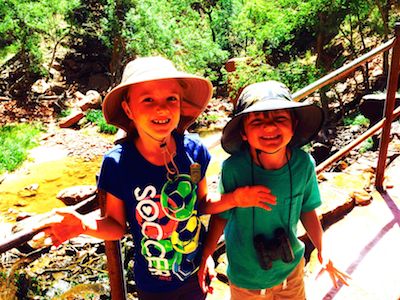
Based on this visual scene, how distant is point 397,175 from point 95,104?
11.8 meters

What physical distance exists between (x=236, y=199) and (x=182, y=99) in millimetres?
417

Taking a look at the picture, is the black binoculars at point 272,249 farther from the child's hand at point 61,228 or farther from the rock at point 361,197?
the rock at point 361,197

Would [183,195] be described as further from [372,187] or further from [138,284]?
[372,187]

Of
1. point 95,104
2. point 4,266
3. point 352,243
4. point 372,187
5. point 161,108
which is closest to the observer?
point 161,108

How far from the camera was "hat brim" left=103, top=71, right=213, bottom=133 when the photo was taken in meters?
1.21

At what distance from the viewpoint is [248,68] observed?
39.1 feet

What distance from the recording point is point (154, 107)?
48.1 inches

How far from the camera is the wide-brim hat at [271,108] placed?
1.33m

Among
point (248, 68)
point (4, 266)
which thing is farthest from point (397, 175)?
point (248, 68)

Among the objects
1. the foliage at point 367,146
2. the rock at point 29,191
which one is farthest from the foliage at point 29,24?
the foliage at point 367,146

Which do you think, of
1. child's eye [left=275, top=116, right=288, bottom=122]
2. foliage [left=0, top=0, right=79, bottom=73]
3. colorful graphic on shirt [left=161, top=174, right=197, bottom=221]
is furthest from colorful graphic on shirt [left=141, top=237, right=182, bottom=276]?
foliage [left=0, top=0, right=79, bottom=73]

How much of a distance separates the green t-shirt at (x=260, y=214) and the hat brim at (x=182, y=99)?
0.76ft

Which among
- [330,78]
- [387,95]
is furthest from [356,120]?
[330,78]

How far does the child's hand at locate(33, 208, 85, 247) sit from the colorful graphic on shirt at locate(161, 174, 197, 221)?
11.6 inches
